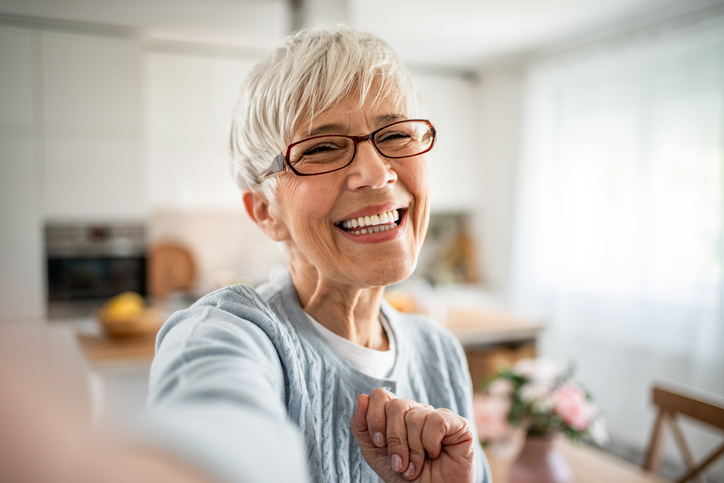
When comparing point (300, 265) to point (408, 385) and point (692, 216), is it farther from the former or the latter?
point (692, 216)

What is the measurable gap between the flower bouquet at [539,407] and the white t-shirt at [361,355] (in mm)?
747

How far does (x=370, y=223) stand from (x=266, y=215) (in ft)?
0.50

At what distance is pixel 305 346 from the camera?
1.92ft

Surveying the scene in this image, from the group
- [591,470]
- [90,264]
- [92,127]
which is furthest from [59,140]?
[591,470]

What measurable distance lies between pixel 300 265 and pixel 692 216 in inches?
117

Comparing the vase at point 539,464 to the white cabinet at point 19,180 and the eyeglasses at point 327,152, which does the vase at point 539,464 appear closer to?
the eyeglasses at point 327,152

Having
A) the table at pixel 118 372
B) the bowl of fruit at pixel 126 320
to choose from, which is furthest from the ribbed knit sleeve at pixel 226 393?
the bowl of fruit at pixel 126 320

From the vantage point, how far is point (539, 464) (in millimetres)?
1240

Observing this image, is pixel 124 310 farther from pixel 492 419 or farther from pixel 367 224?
pixel 367 224

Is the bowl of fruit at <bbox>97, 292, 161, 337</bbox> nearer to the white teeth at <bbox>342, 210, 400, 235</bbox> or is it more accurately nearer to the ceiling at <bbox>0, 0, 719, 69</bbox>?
the ceiling at <bbox>0, 0, 719, 69</bbox>

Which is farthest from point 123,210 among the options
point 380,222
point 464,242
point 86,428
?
point 86,428

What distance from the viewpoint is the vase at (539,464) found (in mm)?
1229

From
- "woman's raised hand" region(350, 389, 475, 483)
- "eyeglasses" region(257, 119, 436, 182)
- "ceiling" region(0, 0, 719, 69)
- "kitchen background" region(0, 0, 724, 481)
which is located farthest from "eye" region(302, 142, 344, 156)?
"kitchen background" region(0, 0, 724, 481)

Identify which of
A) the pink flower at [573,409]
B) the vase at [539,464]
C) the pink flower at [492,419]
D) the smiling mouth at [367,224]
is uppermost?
the smiling mouth at [367,224]
